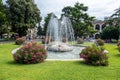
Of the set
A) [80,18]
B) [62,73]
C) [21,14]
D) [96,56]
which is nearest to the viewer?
[62,73]

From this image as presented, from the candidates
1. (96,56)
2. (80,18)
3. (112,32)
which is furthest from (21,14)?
(96,56)

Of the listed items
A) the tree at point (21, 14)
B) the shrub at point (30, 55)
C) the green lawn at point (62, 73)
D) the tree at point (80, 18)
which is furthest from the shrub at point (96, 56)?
the tree at point (80, 18)

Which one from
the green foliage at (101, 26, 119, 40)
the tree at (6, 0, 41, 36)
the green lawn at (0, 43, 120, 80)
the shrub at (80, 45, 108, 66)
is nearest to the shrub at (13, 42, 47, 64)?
the green lawn at (0, 43, 120, 80)

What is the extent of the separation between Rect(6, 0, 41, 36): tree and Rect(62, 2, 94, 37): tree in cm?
939

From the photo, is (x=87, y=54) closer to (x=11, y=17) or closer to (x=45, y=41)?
(x=45, y=41)

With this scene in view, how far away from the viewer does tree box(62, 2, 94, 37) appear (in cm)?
4947

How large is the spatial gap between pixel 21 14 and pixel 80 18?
14268 mm

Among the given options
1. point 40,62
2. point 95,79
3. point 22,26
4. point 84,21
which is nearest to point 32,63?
point 40,62

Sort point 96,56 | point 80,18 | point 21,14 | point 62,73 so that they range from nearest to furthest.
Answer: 1. point 62,73
2. point 96,56
3. point 21,14
4. point 80,18

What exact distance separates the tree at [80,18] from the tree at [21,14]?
30.8 feet

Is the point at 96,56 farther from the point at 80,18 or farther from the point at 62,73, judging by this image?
the point at 80,18

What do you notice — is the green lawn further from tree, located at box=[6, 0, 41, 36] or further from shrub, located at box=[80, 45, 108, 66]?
tree, located at box=[6, 0, 41, 36]

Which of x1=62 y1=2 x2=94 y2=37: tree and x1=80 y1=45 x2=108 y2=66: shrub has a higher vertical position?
x1=62 y1=2 x2=94 y2=37: tree

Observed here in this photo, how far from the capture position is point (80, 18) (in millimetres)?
49969
